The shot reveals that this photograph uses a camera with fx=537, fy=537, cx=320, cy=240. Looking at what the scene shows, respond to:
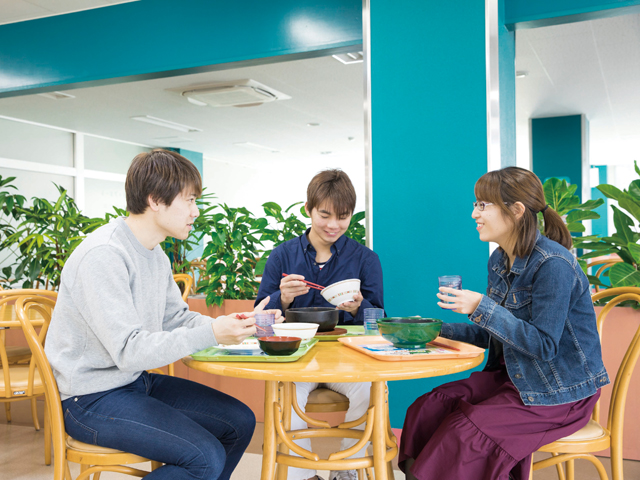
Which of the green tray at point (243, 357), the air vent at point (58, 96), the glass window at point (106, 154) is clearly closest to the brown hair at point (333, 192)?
the green tray at point (243, 357)

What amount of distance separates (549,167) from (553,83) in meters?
1.63

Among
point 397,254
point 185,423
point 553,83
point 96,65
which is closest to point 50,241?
point 96,65

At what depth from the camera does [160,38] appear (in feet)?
12.5

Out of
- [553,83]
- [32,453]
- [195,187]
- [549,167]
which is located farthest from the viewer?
[549,167]

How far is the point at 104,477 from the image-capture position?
243 centimetres

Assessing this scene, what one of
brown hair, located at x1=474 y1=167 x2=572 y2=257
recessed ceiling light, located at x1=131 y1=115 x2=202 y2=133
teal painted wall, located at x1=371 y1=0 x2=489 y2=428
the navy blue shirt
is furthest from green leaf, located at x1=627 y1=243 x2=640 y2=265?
recessed ceiling light, located at x1=131 y1=115 x2=202 y2=133

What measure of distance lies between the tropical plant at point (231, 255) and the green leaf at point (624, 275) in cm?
183

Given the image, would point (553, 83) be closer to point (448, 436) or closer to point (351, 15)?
point (351, 15)

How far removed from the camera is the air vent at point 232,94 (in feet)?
19.9

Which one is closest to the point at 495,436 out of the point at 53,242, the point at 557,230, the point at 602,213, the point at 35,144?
the point at 557,230

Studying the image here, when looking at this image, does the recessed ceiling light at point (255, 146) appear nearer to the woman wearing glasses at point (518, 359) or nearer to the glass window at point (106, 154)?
the glass window at point (106, 154)

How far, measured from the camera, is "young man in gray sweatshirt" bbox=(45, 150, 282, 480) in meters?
1.33

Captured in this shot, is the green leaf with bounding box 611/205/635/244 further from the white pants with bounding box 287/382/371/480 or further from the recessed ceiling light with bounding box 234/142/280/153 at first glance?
the recessed ceiling light with bounding box 234/142/280/153

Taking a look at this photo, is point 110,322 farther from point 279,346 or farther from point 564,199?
point 564,199
